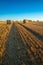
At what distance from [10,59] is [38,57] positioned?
1.94 m

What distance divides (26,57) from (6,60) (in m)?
1.47

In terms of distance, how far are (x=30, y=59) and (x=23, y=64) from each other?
1106mm

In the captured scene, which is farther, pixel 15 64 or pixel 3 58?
pixel 3 58

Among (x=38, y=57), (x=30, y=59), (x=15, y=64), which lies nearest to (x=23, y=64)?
(x=15, y=64)

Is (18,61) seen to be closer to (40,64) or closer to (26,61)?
(26,61)

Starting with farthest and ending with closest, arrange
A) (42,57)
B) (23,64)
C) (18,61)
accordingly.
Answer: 1. (42,57)
2. (18,61)
3. (23,64)

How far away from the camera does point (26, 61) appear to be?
913cm

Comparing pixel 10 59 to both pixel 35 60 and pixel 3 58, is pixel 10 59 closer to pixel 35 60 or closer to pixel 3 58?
pixel 3 58

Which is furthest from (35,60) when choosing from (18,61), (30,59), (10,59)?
(10,59)

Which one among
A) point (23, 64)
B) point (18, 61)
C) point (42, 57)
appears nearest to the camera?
point (23, 64)

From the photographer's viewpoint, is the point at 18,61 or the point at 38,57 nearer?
the point at 18,61

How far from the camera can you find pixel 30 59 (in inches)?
370

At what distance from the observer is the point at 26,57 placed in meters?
9.99

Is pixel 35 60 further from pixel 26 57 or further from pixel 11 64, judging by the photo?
pixel 11 64
